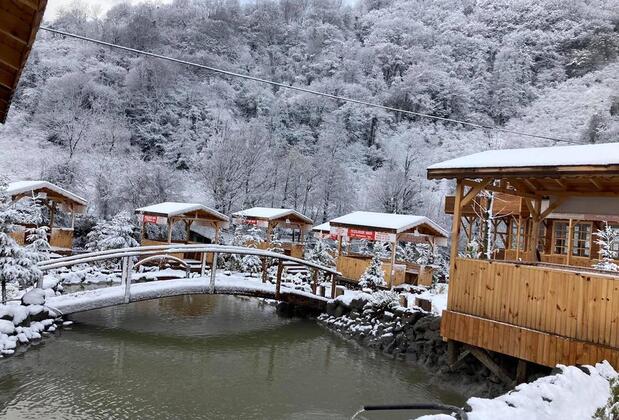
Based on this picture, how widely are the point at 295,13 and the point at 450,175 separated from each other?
2867 inches

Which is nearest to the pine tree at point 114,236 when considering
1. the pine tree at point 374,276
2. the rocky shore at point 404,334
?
the pine tree at point 374,276

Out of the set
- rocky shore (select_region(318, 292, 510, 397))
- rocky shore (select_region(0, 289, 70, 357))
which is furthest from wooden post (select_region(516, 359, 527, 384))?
rocky shore (select_region(0, 289, 70, 357))

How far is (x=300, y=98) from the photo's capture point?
53312mm

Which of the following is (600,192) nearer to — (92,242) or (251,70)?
(92,242)

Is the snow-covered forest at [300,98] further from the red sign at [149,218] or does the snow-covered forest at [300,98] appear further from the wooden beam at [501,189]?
the wooden beam at [501,189]

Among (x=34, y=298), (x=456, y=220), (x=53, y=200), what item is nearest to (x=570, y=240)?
(x=456, y=220)

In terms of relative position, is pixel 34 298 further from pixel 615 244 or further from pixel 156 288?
pixel 615 244

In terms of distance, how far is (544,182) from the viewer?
10.0 metres

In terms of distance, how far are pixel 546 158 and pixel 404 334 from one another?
5602 millimetres

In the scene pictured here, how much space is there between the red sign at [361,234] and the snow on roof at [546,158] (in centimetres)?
1019

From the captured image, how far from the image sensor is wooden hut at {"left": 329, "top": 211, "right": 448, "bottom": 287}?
18.9 metres

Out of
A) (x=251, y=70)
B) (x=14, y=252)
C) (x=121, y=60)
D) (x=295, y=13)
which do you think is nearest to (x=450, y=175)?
(x=14, y=252)

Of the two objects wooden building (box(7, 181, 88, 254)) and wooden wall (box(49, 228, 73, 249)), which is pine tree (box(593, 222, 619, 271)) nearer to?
wooden building (box(7, 181, 88, 254))

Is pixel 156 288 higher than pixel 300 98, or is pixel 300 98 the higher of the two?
pixel 300 98
